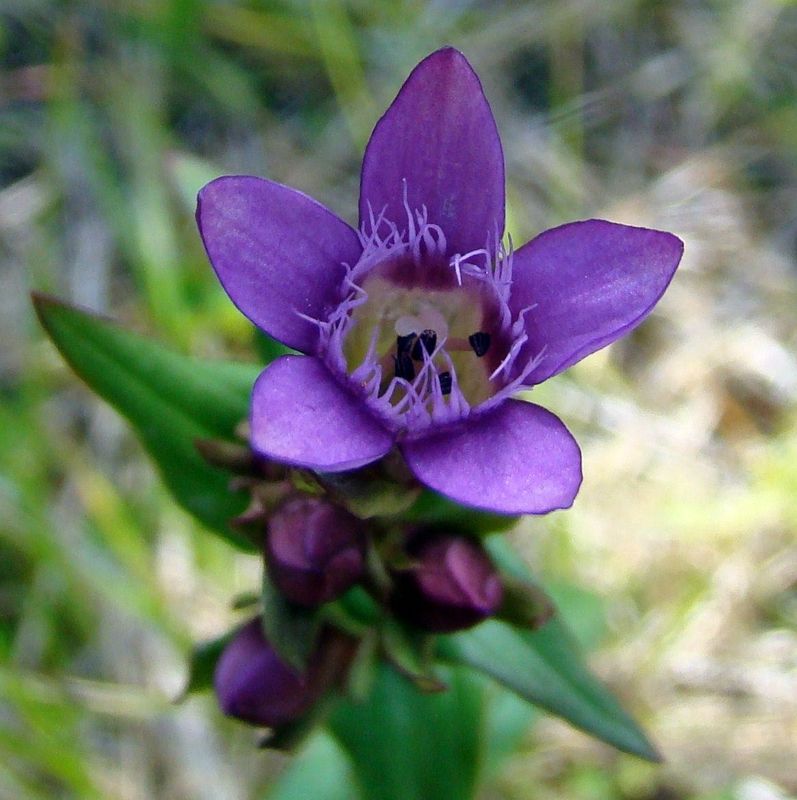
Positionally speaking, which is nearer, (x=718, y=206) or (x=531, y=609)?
(x=531, y=609)

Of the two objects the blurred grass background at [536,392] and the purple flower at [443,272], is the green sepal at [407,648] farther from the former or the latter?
the blurred grass background at [536,392]

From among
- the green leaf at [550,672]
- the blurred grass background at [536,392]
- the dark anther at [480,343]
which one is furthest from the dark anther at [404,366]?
the blurred grass background at [536,392]

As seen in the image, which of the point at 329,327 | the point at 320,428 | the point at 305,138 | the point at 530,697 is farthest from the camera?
the point at 305,138

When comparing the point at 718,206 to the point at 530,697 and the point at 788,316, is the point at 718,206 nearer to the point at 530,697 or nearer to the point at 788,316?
the point at 788,316

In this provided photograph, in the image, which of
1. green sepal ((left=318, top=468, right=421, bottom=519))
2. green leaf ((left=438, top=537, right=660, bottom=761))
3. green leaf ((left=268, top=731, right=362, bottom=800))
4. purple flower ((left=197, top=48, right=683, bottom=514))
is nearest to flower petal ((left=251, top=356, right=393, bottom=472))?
purple flower ((left=197, top=48, right=683, bottom=514))

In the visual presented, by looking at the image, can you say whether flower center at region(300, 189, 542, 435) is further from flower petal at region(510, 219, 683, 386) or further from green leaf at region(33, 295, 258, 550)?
green leaf at region(33, 295, 258, 550)

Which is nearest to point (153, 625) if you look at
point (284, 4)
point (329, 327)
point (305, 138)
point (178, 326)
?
point (178, 326)

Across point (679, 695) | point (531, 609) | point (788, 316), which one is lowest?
point (679, 695)
